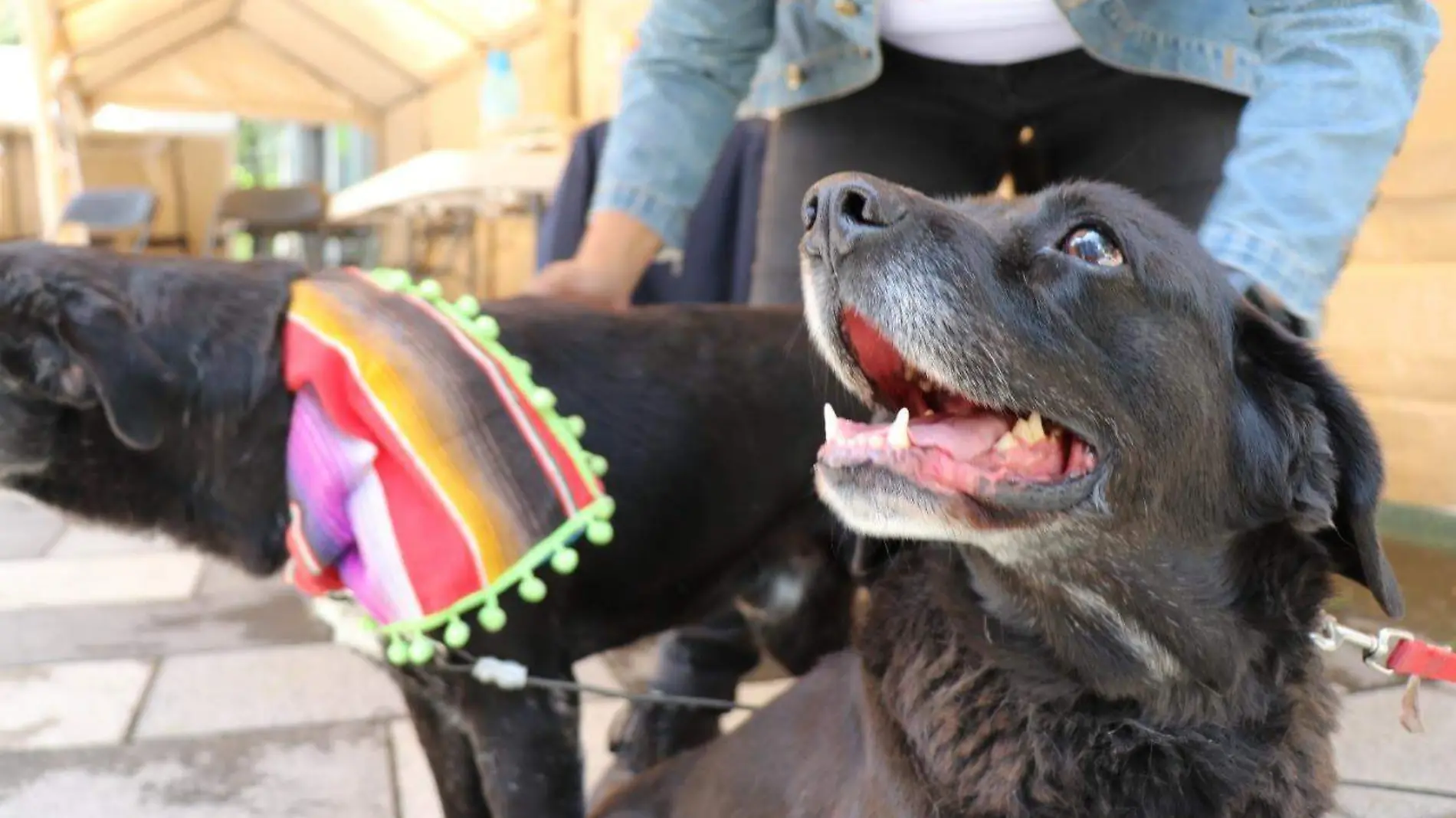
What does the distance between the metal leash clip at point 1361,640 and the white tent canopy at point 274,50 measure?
8.78 meters

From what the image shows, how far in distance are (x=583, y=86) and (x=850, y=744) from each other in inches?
290

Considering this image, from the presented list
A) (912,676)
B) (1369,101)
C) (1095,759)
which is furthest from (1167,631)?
(1369,101)

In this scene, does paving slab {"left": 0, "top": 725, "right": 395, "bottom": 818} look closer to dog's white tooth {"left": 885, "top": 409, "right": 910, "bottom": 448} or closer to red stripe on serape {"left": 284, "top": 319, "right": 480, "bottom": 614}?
red stripe on serape {"left": 284, "top": 319, "right": 480, "bottom": 614}

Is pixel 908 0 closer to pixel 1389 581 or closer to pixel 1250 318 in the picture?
pixel 1250 318

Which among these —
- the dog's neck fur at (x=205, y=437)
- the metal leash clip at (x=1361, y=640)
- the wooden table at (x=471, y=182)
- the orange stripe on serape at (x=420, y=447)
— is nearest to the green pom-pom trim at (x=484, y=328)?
the orange stripe on serape at (x=420, y=447)

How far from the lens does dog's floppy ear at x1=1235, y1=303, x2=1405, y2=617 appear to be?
3.66ft

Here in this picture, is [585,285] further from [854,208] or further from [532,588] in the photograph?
[854,208]

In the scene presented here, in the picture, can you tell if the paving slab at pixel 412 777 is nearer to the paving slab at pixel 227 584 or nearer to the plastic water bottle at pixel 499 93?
the paving slab at pixel 227 584

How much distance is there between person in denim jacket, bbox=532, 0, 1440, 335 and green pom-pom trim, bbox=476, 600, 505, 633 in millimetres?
746

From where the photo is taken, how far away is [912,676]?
1.19 metres

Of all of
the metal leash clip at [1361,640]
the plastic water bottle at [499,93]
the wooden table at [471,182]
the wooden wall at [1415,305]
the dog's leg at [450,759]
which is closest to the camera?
the metal leash clip at [1361,640]

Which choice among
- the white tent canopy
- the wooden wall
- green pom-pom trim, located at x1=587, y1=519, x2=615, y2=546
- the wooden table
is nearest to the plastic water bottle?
the wooden table

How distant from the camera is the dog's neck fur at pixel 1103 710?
1.10 metres

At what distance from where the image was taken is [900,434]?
1.08 metres
